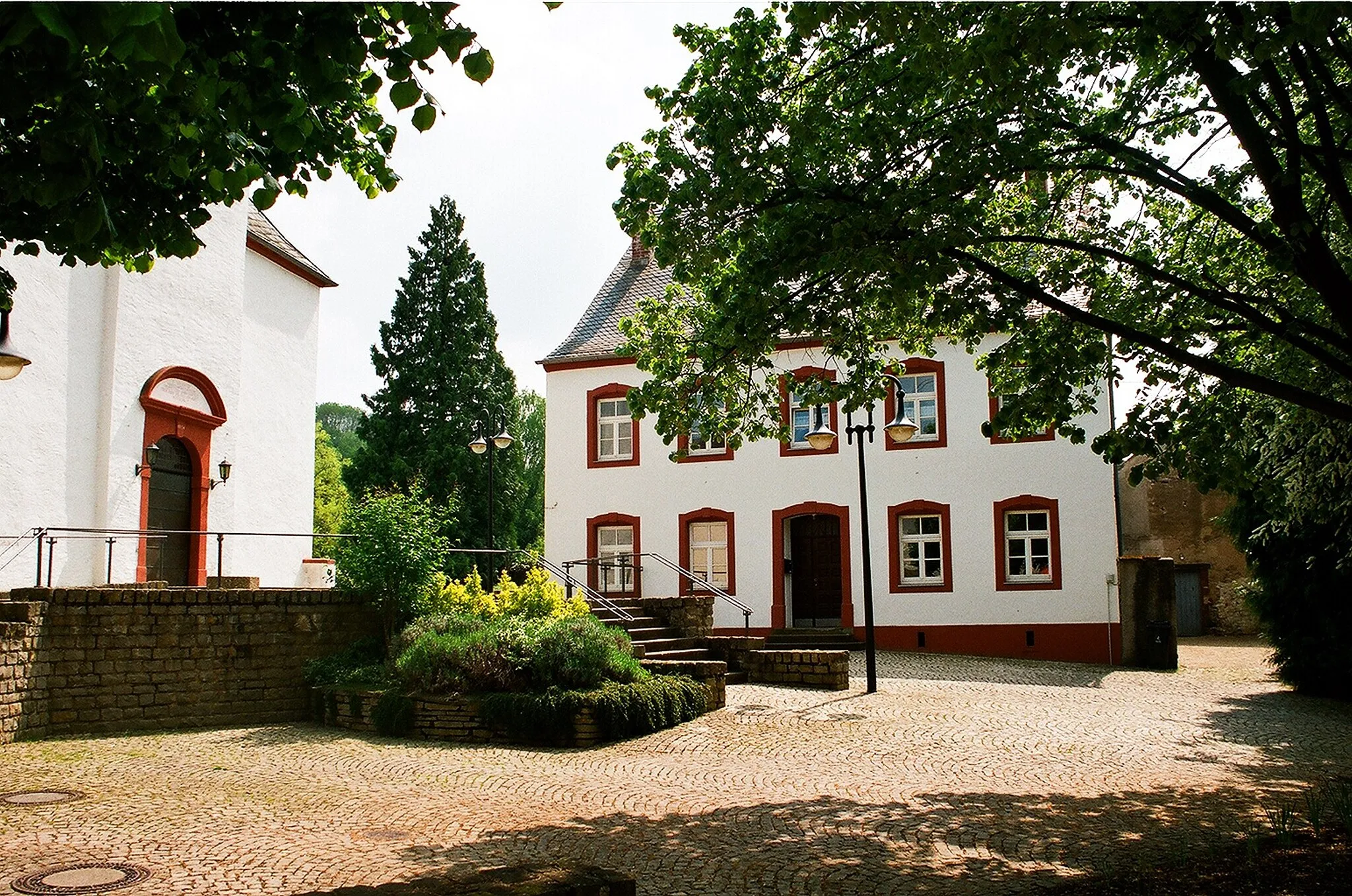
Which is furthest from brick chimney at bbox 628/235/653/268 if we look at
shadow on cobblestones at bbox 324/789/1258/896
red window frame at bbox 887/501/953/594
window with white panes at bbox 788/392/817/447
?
shadow on cobblestones at bbox 324/789/1258/896

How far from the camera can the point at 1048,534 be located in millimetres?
20938

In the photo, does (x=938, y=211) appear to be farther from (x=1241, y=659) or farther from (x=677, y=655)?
(x=1241, y=659)

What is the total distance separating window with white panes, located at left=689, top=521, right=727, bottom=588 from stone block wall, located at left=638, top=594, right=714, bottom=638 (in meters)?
5.80

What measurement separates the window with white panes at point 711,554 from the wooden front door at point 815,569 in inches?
55.6

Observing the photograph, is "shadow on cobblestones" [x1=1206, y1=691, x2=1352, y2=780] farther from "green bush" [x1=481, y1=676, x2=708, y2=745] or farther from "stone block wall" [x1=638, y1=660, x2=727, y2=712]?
"green bush" [x1=481, y1=676, x2=708, y2=745]

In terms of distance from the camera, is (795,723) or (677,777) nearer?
(677,777)

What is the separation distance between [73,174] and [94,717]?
1046 cm

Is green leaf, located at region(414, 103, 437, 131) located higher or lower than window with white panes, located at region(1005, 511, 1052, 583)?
higher

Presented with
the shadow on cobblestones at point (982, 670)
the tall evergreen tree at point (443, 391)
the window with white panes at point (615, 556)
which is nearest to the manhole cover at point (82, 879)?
the shadow on cobblestones at point (982, 670)

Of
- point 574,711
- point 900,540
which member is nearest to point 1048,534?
point 900,540

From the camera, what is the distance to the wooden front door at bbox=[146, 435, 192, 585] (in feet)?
55.0

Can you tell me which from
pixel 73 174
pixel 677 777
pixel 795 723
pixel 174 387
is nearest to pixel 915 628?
pixel 795 723

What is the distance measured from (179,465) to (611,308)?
11.1 meters

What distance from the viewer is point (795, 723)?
41.2 ft
